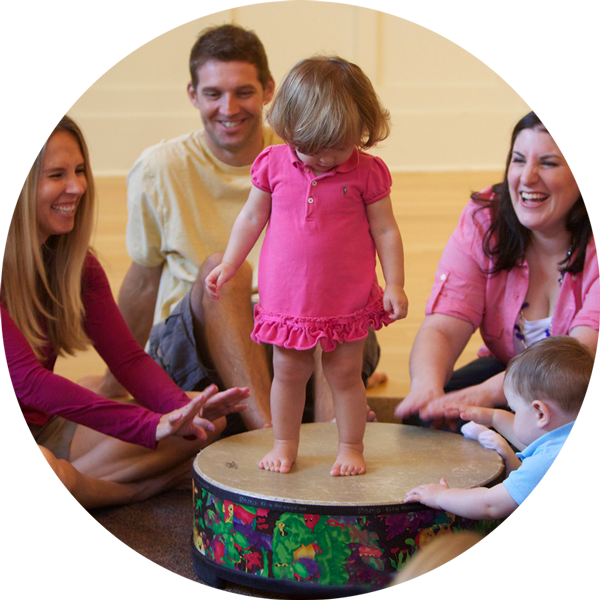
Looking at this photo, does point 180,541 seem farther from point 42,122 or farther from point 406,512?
point 42,122

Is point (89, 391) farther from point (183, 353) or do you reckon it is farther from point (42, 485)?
point (183, 353)

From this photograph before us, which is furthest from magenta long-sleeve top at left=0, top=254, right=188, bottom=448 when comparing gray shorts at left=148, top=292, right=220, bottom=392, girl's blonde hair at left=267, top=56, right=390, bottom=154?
girl's blonde hair at left=267, top=56, right=390, bottom=154

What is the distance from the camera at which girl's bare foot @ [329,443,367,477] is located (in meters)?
1.23

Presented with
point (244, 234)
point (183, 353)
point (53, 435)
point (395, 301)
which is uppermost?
point (244, 234)

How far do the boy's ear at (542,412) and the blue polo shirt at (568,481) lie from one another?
17 mm

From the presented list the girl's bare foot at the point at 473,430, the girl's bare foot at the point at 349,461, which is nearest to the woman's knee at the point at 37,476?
the girl's bare foot at the point at 349,461

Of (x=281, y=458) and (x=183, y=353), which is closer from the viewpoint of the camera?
(x=281, y=458)

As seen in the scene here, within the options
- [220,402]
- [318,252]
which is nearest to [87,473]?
[220,402]

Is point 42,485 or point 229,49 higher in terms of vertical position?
point 229,49

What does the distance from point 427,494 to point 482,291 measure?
0.70m

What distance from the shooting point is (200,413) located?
153 cm

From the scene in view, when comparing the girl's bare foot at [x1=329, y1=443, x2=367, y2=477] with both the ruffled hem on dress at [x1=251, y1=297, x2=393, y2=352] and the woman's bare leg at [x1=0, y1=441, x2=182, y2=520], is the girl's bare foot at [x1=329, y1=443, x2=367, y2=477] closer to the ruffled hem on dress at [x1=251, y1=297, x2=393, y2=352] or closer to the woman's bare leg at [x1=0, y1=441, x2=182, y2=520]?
the ruffled hem on dress at [x1=251, y1=297, x2=393, y2=352]

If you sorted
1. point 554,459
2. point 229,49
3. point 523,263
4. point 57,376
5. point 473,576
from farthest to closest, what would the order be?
point 229,49, point 523,263, point 57,376, point 554,459, point 473,576

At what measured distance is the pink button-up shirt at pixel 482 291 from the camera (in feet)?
5.28
